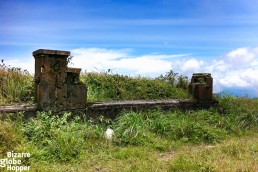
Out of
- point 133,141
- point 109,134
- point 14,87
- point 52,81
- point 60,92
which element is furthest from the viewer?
point 14,87

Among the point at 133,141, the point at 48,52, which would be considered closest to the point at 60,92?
the point at 48,52

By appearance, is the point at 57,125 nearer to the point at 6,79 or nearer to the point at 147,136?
the point at 147,136

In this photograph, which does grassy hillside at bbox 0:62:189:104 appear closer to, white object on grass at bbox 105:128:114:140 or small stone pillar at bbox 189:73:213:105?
small stone pillar at bbox 189:73:213:105

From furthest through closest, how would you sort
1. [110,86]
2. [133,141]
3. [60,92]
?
[110,86] < [60,92] < [133,141]

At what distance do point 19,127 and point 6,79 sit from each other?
140 inches

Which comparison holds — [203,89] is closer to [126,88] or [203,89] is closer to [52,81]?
[126,88]

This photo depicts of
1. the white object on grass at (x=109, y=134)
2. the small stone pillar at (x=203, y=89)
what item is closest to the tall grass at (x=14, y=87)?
the white object on grass at (x=109, y=134)

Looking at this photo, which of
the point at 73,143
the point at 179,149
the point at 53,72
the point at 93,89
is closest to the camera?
the point at 73,143

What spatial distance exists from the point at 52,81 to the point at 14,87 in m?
2.34

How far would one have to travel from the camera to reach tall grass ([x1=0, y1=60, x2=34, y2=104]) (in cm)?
940

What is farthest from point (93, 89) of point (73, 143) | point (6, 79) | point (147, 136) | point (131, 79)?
point (73, 143)

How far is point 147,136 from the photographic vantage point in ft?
24.3

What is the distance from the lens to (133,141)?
7125 mm

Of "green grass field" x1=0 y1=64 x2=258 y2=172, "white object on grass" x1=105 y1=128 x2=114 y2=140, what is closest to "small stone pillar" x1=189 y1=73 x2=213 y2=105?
"green grass field" x1=0 y1=64 x2=258 y2=172
